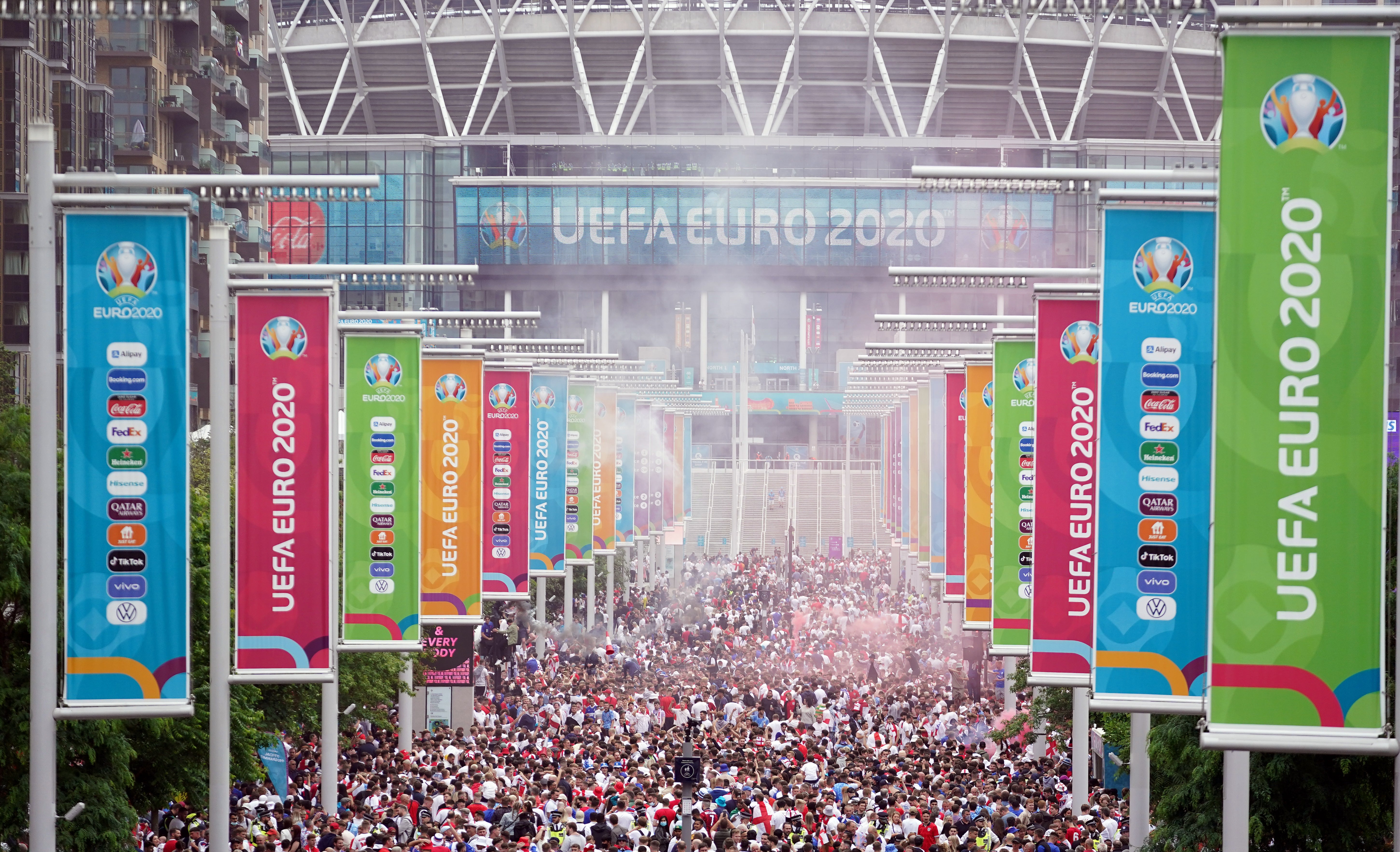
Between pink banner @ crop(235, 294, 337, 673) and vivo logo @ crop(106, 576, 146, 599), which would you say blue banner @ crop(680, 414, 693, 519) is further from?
vivo logo @ crop(106, 576, 146, 599)

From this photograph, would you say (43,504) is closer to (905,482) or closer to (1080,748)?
(1080,748)

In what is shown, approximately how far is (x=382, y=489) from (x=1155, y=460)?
373 inches

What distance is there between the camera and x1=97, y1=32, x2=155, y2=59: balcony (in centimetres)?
6328

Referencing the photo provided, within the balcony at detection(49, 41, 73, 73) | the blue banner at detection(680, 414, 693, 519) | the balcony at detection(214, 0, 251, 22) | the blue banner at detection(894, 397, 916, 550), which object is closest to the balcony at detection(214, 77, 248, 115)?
the balcony at detection(214, 0, 251, 22)

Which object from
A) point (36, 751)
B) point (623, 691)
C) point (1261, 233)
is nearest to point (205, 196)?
point (36, 751)

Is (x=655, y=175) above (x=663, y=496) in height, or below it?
above

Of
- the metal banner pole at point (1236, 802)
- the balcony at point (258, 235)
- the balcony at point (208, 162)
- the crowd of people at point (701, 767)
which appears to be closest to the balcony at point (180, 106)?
the balcony at point (208, 162)

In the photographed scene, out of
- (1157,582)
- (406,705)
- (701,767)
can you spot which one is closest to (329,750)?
(701,767)

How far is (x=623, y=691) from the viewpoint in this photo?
36.9m

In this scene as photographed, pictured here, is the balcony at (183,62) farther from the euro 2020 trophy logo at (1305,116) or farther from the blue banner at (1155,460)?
the euro 2020 trophy logo at (1305,116)

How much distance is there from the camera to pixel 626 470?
4612 cm

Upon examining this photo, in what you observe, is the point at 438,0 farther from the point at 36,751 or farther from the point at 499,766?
the point at 36,751

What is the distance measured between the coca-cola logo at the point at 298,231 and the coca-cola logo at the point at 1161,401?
8706cm

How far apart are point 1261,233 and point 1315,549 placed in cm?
153
